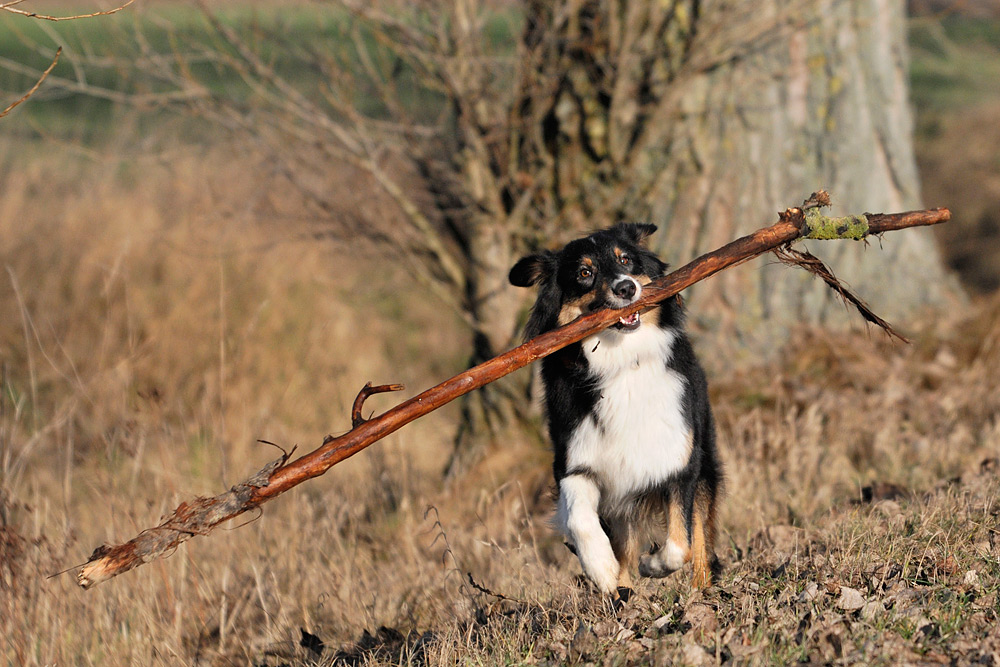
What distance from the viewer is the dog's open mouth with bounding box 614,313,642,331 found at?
3441mm

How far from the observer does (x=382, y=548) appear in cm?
505

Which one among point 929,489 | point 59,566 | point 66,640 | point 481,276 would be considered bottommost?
point 929,489

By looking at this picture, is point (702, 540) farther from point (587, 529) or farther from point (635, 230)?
point (635, 230)

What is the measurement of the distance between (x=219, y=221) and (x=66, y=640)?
4.31 metres

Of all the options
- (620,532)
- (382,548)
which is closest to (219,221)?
(382,548)

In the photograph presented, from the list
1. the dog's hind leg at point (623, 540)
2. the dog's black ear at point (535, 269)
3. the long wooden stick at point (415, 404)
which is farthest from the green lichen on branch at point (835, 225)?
the dog's hind leg at point (623, 540)

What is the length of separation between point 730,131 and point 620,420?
3162 millimetres

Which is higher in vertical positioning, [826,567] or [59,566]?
[59,566]

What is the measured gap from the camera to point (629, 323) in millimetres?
3463

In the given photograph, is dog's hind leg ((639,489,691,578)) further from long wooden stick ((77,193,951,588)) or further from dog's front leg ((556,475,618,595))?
long wooden stick ((77,193,951,588))

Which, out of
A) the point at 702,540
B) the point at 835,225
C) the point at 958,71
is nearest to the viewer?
the point at 835,225

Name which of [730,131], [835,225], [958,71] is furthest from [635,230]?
[958,71]

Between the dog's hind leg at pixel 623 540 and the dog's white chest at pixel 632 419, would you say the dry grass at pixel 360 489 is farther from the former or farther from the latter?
the dog's white chest at pixel 632 419

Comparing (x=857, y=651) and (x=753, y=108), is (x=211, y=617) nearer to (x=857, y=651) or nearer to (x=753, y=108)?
(x=857, y=651)
